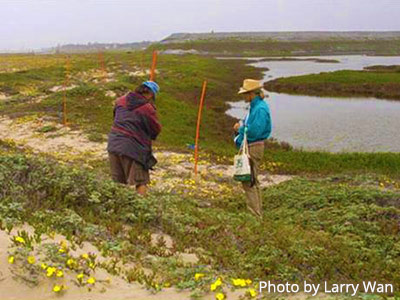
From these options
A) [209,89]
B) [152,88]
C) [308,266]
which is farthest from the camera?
[209,89]

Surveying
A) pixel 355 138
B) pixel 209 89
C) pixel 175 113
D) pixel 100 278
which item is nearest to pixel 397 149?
pixel 355 138

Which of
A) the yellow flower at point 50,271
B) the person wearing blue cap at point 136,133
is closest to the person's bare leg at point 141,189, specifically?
the person wearing blue cap at point 136,133

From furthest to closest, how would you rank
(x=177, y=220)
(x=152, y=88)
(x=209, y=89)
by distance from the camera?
(x=209, y=89) < (x=152, y=88) < (x=177, y=220)

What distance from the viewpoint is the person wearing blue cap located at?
6.47 m

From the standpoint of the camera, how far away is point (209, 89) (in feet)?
119

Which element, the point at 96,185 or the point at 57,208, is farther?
the point at 96,185

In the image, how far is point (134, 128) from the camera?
6.49 meters

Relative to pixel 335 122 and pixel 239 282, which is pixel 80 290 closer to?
pixel 239 282

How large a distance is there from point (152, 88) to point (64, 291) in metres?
3.56

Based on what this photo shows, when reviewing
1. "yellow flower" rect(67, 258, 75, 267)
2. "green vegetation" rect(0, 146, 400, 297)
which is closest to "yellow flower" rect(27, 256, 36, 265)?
"yellow flower" rect(67, 258, 75, 267)

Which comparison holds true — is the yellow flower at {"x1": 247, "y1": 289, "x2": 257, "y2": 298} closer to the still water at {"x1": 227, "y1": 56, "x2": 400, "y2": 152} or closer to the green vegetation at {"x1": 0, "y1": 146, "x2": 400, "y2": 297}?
the green vegetation at {"x1": 0, "y1": 146, "x2": 400, "y2": 297}

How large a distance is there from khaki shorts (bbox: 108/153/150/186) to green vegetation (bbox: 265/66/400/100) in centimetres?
3207

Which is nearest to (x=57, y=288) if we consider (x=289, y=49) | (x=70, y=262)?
(x=70, y=262)

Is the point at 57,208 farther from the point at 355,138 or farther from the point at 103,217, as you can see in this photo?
the point at 355,138
